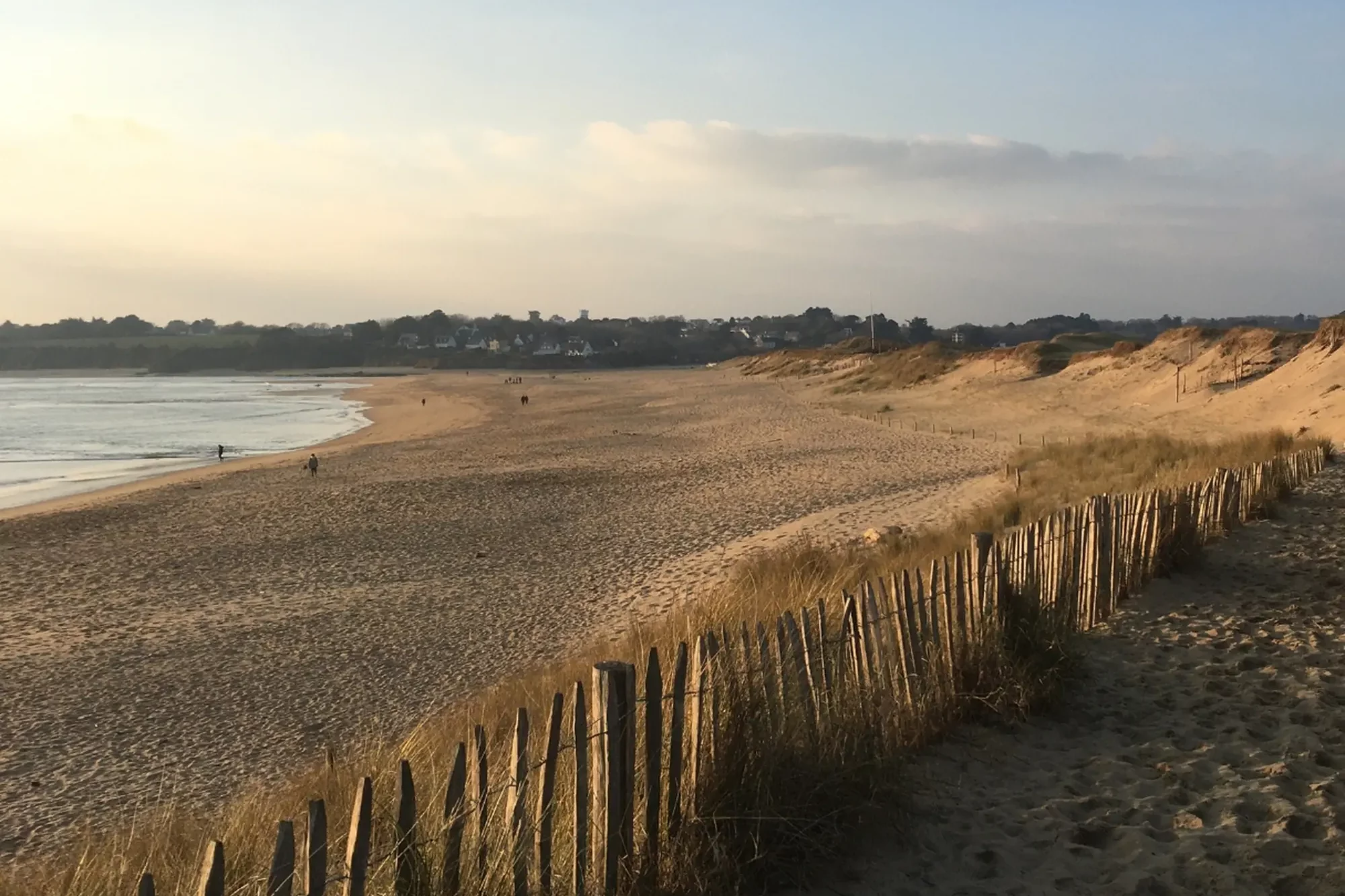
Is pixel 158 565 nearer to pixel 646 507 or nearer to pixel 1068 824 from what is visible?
pixel 646 507

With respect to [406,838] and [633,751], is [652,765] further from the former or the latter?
[406,838]

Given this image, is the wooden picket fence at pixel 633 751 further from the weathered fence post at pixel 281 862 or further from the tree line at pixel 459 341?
the tree line at pixel 459 341

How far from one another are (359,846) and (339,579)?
11.4 meters

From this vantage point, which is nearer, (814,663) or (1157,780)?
(814,663)

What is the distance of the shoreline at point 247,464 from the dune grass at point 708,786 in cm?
1751

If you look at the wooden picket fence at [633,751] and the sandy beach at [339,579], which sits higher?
the wooden picket fence at [633,751]

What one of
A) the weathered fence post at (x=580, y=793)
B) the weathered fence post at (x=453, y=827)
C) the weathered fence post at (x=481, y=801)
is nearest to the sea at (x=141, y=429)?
the weathered fence post at (x=481, y=801)

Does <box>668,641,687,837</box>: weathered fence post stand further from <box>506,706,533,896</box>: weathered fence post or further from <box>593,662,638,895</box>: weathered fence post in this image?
<box>506,706,533,896</box>: weathered fence post

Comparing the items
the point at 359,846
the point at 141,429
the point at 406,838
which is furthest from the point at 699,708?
the point at 141,429

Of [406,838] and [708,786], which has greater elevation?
A: [406,838]

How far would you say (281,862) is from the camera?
2.57m

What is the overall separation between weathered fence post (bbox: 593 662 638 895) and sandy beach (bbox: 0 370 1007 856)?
4.58 metres

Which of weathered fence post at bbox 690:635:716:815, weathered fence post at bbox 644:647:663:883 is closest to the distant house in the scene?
weathered fence post at bbox 690:635:716:815

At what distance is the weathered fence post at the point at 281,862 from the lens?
2559 mm
